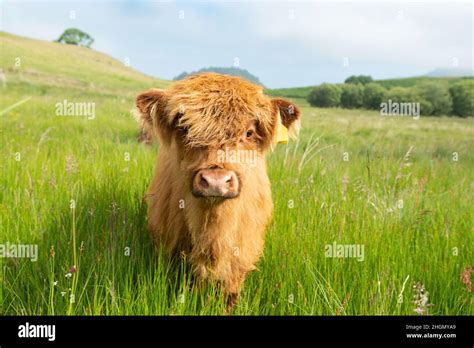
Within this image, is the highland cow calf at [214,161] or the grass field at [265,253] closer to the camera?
the grass field at [265,253]

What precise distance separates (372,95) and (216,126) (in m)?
12.3

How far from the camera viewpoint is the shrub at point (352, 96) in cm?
1286

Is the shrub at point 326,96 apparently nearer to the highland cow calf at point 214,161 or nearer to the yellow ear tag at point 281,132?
the yellow ear tag at point 281,132

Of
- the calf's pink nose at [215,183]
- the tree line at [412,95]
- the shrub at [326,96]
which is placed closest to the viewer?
the calf's pink nose at [215,183]

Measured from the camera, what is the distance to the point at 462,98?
14.5 m

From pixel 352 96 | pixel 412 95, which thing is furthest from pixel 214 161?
pixel 412 95

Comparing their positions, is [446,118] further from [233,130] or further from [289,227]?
[233,130]

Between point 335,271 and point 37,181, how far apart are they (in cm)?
307

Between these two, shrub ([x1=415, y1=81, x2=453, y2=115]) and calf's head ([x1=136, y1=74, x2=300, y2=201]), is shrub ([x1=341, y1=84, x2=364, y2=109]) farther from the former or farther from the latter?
calf's head ([x1=136, y1=74, x2=300, y2=201])

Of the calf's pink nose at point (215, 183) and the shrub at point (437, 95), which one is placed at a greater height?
the shrub at point (437, 95)

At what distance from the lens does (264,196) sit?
3344mm

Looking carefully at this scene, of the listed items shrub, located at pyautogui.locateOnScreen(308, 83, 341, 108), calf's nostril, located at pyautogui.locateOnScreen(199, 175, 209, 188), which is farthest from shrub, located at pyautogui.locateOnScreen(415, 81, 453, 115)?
calf's nostril, located at pyautogui.locateOnScreen(199, 175, 209, 188)

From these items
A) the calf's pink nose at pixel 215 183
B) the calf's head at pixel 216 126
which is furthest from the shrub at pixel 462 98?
the calf's pink nose at pixel 215 183
